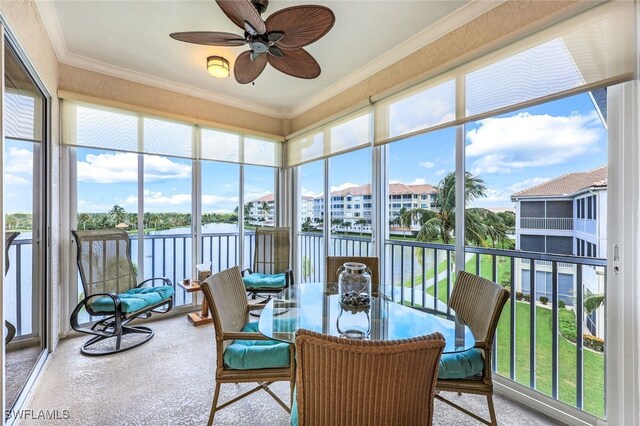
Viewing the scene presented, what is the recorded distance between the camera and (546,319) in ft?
6.54

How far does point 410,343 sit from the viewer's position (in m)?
0.82

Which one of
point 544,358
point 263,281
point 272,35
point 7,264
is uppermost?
Answer: point 272,35

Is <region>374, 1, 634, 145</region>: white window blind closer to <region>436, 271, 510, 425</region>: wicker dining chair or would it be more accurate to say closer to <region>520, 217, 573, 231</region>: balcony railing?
<region>520, 217, 573, 231</region>: balcony railing

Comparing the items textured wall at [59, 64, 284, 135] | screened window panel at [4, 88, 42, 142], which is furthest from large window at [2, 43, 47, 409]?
textured wall at [59, 64, 284, 135]

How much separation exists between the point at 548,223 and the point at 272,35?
2.24 meters

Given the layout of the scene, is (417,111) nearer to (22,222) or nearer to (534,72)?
(534,72)

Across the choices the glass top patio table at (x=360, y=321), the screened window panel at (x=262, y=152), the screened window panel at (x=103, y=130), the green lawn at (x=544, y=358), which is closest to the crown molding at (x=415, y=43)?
the screened window panel at (x=262, y=152)

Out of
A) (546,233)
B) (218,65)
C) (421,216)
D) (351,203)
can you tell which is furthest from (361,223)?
(218,65)

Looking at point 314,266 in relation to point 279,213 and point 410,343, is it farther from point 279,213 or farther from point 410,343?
point 410,343

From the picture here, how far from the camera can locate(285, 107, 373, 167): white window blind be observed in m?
Answer: 3.06

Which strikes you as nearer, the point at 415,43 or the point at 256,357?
the point at 256,357

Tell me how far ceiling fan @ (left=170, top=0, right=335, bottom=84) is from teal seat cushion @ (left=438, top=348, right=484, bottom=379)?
2032mm

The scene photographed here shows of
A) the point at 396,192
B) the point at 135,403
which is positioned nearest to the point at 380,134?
the point at 396,192

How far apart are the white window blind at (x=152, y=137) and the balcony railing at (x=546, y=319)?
2840 mm
